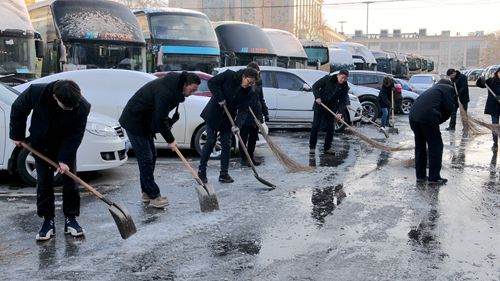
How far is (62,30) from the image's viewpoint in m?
13.8

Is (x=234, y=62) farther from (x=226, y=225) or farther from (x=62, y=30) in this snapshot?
(x=226, y=225)

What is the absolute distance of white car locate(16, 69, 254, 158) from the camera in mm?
9336

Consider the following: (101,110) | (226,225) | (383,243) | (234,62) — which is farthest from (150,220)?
(234,62)

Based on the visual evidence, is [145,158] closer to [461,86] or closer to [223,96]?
[223,96]

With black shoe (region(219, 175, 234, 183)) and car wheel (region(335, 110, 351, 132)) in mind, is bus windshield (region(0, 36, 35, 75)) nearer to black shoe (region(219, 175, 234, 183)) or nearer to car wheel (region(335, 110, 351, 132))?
black shoe (region(219, 175, 234, 183))

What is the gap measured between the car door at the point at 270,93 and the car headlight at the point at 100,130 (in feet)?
21.6

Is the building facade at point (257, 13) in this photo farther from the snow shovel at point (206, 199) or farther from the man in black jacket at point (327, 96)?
the snow shovel at point (206, 199)

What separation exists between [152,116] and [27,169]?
7.10 ft

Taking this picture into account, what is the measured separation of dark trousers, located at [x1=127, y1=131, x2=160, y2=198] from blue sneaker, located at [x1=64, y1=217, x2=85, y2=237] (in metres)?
1.22

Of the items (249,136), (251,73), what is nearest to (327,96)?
(249,136)

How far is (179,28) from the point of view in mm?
16344

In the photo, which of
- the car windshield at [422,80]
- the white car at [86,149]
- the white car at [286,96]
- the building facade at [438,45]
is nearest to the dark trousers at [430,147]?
the white car at [86,149]

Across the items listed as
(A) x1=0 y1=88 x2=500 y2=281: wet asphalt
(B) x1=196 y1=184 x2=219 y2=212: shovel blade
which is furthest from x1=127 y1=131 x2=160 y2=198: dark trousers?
(B) x1=196 y1=184 x2=219 y2=212: shovel blade

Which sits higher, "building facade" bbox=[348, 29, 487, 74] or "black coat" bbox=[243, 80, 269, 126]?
"building facade" bbox=[348, 29, 487, 74]
